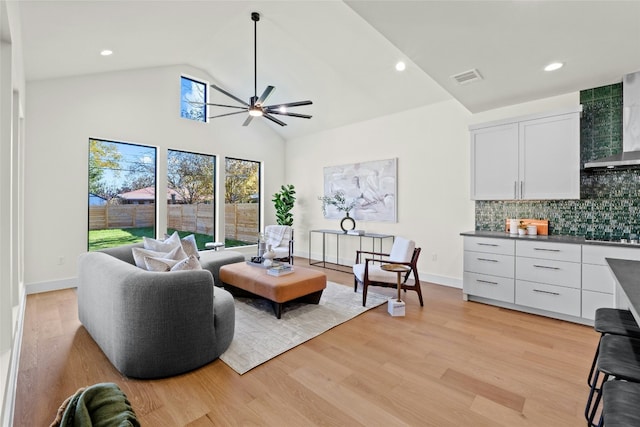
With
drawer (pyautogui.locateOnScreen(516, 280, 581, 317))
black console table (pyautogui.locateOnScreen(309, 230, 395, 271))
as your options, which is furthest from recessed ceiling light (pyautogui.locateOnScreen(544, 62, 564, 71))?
black console table (pyautogui.locateOnScreen(309, 230, 395, 271))

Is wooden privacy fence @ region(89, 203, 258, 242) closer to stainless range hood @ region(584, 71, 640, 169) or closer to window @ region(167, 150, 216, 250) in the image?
window @ region(167, 150, 216, 250)

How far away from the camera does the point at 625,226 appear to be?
3363mm

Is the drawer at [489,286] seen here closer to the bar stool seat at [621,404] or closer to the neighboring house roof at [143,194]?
the bar stool seat at [621,404]

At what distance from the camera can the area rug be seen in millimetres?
2551

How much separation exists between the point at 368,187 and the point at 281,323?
11.2 feet

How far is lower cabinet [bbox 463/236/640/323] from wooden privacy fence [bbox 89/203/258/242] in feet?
15.7

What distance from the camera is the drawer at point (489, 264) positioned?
143 inches

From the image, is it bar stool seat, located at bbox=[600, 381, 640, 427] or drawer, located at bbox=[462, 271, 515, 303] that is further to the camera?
drawer, located at bbox=[462, 271, 515, 303]

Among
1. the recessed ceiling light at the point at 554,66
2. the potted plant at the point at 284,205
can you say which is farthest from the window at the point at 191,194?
the recessed ceiling light at the point at 554,66

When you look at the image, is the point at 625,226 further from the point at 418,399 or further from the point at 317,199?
the point at 317,199

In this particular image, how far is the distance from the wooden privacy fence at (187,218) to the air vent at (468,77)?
5.02 meters

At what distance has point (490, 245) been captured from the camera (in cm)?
377

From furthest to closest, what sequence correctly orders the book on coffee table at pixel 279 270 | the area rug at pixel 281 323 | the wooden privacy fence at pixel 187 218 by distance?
the wooden privacy fence at pixel 187 218 < the book on coffee table at pixel 279 270 < the area rug at pixel 281 323

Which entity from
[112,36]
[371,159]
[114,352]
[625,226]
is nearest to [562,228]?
[625,226]
